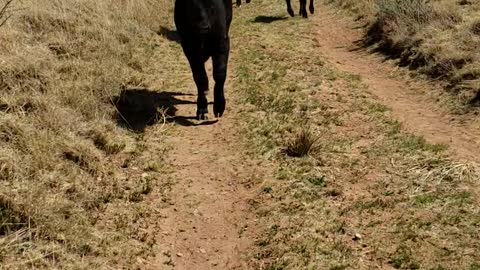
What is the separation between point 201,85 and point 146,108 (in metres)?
0.87

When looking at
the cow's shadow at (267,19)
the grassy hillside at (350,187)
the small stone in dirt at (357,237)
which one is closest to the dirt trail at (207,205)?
the grassy hillside at (350,187)

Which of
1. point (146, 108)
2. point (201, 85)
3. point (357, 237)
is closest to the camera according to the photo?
point (357, 237)

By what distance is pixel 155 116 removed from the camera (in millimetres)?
6961

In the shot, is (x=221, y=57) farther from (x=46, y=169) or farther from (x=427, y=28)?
(x=427, y=28)

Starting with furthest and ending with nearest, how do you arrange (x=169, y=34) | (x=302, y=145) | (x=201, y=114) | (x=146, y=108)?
(x=169, y=34) < (x=146, y=108) < (x=201, y=114) < (x=302, y=145)

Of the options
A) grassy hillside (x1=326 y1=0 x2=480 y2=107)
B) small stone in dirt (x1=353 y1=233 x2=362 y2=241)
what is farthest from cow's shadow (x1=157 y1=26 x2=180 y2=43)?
small stone in dirt (x1=353 y1=233 x2=362 y2=241)

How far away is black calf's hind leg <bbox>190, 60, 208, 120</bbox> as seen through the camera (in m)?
6.74

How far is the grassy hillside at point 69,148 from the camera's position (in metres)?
3.98

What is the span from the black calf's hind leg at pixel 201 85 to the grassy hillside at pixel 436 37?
321 centimetres

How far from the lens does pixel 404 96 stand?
7.57 m

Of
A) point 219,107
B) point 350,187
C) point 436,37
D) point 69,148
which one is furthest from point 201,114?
point 436,37

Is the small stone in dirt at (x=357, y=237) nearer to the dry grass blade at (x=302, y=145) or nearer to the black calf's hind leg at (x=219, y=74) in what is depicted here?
the dry grass blade at (x=302, y=145)

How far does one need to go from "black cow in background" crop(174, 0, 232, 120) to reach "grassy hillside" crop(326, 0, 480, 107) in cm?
305

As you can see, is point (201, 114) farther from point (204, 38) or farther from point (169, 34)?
point (169, 34)
